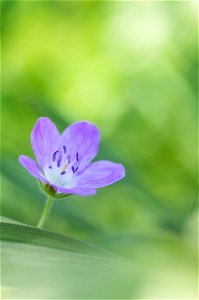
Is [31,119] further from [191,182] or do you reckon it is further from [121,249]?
[121,249]

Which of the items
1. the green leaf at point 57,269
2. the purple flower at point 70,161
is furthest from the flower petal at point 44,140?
the green leaf at point 57,269

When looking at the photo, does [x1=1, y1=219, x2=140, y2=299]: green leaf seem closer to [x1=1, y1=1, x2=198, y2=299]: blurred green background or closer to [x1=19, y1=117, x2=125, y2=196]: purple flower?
[x1=19, y1=117, x2=125, y2=196]: purple flower

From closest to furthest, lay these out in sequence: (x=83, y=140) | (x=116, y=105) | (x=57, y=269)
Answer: (x=57, y=269) → (x=83, y=140) → (x=116, y=105)

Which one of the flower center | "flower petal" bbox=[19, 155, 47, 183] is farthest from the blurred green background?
"flower petal" bbox=[19, 155, 47, 183]

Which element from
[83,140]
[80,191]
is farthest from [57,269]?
[83,140]

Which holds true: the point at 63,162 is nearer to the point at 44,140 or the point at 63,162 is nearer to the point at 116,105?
the point at 44,140

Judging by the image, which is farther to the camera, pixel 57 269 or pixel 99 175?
pixel 99 175

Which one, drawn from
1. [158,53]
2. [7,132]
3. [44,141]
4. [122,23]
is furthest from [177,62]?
[44,141]
